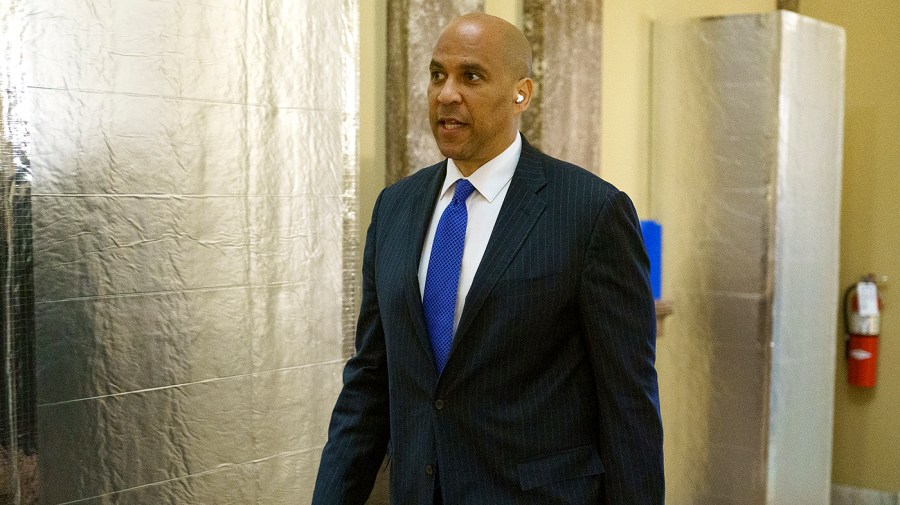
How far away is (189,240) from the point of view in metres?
2.18

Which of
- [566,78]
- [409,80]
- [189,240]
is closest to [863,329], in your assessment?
[566,78]

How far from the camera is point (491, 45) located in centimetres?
159

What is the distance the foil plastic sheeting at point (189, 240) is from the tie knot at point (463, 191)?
77cm

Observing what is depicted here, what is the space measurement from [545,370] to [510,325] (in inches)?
3.7

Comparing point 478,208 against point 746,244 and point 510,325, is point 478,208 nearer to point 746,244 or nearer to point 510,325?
point 510,325

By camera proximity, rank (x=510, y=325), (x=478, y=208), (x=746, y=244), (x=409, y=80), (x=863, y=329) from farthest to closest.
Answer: (x=863, y=329)
(x=746, y=244)
(x=409, y=80)
(x=478, y=208)
(x=510, y=325)

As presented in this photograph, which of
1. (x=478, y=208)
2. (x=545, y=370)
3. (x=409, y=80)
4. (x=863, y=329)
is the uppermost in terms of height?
(x=409, y=80)

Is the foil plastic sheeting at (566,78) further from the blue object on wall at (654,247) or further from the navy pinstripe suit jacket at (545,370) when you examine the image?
the navy pinstripe suit jacket at (545,370)

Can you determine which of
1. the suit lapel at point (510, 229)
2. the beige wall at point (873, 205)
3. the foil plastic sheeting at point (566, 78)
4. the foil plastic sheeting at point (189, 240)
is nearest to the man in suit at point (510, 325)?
the suit lapel at point (510, 229)

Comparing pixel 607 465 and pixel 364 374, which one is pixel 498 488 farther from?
pixel 364 374

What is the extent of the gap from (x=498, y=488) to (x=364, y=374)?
0.33 m

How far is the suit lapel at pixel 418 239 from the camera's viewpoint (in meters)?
1.56

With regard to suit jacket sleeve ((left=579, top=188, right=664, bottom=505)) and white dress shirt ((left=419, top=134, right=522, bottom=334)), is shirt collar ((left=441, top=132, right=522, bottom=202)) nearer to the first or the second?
white dress shirt ((left=419, top=134, right=522, bottom=334))

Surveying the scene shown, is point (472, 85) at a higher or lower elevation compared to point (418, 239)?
higher
